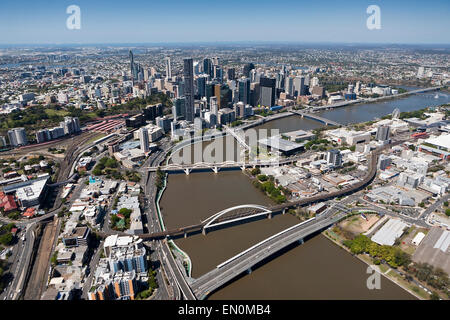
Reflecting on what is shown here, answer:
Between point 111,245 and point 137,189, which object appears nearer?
point 111,245

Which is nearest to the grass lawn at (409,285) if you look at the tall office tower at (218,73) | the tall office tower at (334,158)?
the tall office tower at (334,158)

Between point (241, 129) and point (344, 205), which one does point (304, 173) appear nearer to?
point (344, 205)

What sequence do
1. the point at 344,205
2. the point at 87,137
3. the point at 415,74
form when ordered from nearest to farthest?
the point at 344,205 → the point at 87,137 → the point at 415,74

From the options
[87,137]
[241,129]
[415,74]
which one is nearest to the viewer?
[87,137]

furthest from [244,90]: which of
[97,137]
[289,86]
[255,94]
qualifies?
[97,137]

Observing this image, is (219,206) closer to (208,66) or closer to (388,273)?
(388,273)

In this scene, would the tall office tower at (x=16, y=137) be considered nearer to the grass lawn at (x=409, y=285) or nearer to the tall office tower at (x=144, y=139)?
the tall office tower at (x=144, y=139)

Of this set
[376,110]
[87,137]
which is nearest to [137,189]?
[87,137]
